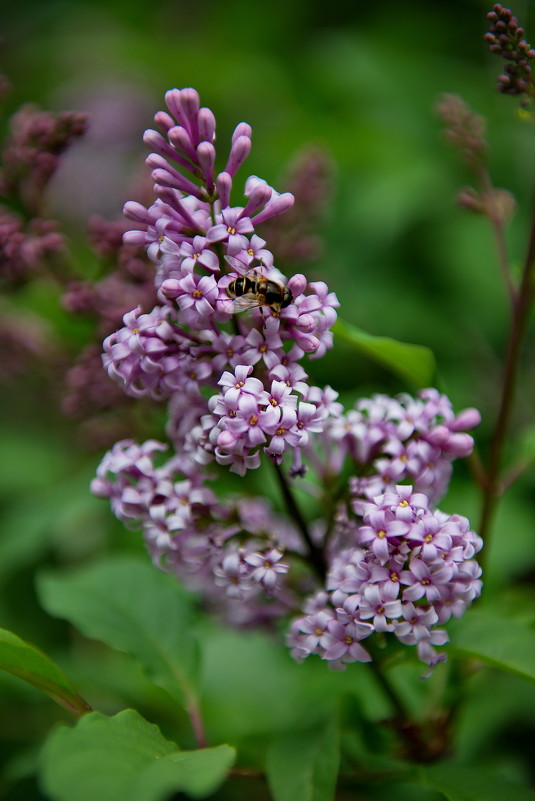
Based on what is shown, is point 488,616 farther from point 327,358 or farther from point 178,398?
point 327,358

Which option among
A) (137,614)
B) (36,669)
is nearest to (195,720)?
(137,614)

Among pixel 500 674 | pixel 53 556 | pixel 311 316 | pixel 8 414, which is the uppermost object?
pixel 311 316

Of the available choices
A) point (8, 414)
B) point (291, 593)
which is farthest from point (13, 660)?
point (8, 414)

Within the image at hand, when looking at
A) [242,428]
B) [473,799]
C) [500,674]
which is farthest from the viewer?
[500,674]

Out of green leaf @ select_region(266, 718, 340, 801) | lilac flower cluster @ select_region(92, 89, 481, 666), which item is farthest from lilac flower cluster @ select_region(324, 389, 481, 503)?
green leaf @ select_region(266, 718, 340, 801)

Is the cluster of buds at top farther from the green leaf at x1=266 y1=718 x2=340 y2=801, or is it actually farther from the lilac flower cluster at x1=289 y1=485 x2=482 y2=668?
the green leaf at x1=266 y1=718 x2=340 y2=801

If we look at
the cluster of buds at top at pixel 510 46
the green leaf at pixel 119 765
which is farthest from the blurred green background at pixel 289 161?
the green leaf at pixel 119 765
